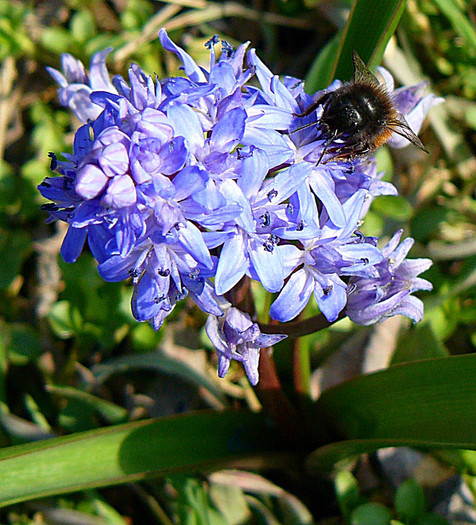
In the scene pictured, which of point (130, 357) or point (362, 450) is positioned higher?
point (362, 450)

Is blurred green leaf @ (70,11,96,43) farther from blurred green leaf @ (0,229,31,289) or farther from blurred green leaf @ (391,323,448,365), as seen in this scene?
blurred green leaf @ (391,323,448,365)

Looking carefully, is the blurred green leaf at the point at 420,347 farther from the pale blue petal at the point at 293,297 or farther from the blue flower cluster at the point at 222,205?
the pale blue petal at the point at 293,297

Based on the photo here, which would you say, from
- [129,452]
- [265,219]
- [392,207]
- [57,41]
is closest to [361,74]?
[265,219]

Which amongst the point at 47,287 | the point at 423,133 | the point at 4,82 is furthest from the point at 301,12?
the point at 47,287

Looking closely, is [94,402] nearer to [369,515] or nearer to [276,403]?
[276,403]

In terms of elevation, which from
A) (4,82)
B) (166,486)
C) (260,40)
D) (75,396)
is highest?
(260,40)

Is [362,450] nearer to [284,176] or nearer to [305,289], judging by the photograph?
[305,289]
